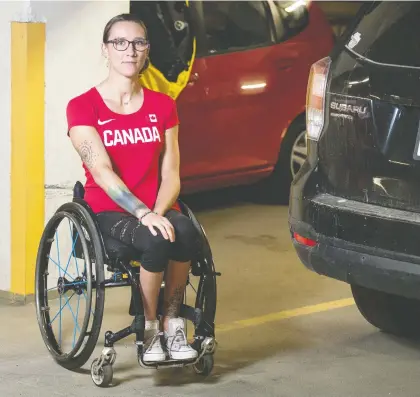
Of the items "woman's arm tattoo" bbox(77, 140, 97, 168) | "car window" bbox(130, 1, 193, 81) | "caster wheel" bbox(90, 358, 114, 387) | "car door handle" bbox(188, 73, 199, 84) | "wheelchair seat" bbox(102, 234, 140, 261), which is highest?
"car window" bbox(130, 1, 193, 81)

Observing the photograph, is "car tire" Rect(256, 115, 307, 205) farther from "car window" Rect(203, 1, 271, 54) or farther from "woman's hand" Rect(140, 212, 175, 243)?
"woman's hand" Rect(140, 212, 175, 243)

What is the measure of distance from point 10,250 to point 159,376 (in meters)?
1.57

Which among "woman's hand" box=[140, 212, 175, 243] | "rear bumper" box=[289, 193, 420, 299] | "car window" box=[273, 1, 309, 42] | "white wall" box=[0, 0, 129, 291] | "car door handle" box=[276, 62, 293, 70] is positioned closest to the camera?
"rear bumper" box=[289, 193, 420, 299]

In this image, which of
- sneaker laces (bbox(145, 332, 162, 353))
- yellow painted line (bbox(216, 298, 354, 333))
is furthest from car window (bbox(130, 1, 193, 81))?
sneaker laces (bbox(145, 332, 162, 353))

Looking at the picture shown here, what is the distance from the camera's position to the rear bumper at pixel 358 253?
477 centimetres

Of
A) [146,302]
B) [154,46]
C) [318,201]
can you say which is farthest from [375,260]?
[154,46]

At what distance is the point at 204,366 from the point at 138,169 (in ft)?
2.96

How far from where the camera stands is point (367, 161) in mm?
4973

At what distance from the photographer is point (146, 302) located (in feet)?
16.7

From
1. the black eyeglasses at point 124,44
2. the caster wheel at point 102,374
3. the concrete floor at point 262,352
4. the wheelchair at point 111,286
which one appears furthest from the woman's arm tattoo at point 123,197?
the concrete floor at point 262,352

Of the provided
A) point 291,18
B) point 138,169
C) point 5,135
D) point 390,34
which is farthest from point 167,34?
point 390,34

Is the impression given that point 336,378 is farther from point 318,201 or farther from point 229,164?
point 229,164

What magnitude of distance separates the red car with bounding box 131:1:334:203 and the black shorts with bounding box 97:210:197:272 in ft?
10.2

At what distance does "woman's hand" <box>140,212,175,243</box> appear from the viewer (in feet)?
16.1
